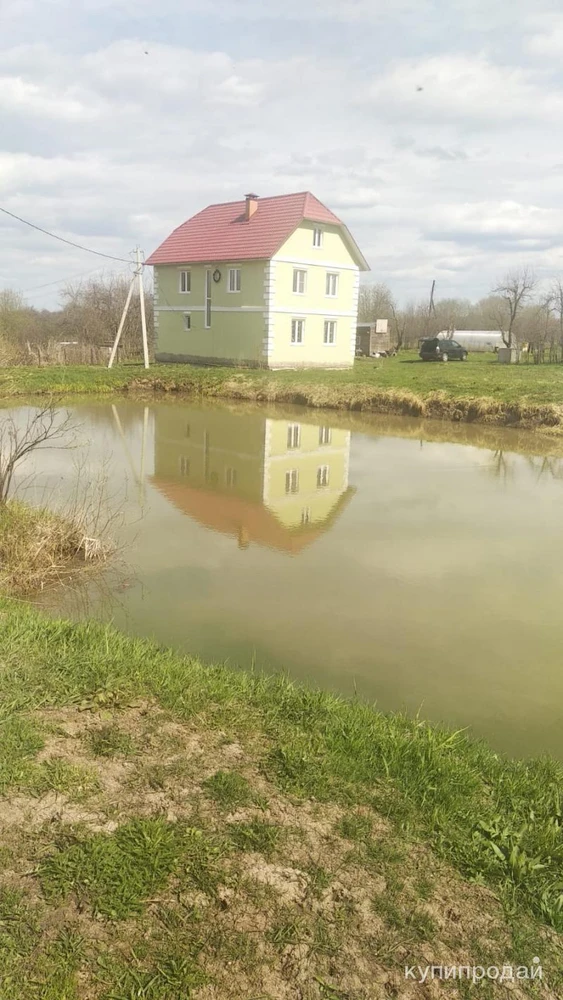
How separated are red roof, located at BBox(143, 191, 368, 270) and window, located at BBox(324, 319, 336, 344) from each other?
136 inches

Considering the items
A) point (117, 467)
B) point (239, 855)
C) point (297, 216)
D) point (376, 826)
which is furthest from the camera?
point (297, 216)

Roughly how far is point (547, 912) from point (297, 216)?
28.4 m

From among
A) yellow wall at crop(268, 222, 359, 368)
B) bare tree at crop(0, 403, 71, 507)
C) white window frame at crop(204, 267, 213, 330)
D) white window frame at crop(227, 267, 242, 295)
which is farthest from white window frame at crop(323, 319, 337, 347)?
bare tree at crop(0, 403, 71, 507)

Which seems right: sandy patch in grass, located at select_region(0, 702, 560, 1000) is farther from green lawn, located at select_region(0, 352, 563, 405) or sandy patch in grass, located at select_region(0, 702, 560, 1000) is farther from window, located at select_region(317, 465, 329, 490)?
green lawn, located at select_region(0, 352, 563, 405)

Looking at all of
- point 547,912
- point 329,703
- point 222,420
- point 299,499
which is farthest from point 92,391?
point 547,912

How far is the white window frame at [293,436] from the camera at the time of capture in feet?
48.0

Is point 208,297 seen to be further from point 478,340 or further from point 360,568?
point 478,340

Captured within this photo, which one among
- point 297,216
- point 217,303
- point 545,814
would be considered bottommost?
point 545,814

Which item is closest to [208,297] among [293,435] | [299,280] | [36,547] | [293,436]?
[299,280]

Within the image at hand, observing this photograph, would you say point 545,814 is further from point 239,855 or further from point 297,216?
point 297,216

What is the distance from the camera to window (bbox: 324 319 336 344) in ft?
99.4

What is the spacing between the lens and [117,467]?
11875 millimetres

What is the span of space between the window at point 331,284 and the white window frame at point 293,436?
14864mm

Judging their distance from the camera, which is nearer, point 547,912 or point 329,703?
point 547,912
